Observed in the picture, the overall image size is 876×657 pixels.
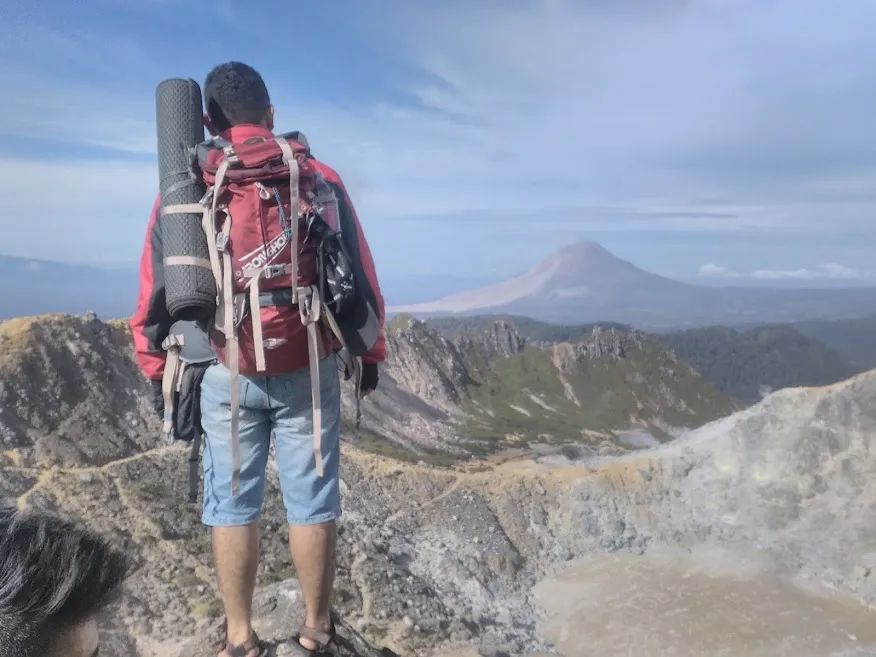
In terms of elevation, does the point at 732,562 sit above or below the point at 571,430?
above

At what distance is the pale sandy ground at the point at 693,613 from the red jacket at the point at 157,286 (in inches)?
439

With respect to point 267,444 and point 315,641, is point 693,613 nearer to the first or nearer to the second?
point 315,641

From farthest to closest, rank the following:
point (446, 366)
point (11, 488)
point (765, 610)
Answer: point (446, 366) → point (765, 610) → point (11, 488)

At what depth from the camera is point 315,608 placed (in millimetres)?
4148

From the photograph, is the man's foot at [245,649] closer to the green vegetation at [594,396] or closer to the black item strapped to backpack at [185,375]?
the black item strapped to backpack at [185,375]

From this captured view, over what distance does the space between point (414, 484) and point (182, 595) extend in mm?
10484

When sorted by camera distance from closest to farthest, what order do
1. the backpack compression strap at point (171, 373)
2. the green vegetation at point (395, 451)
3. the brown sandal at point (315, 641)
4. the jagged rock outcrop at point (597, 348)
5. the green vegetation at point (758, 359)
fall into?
the backpack compression strap at point (171, 373) < the brown sandal at point (315, 641) < the green vegetation at point (395, 451) < the jagged rock outcrop at point (597, 348) < the green vegetation at point (758, 359)

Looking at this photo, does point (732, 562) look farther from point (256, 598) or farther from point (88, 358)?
point (88, 358)

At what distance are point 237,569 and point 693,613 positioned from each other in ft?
41.9

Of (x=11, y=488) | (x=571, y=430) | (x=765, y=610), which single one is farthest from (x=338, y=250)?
(x=571, y=430)

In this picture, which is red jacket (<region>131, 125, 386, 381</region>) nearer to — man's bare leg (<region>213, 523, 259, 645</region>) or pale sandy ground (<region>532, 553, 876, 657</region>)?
man's bare leg (<region>213, 523, 259, 645</region>)

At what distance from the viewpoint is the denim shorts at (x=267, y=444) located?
3818mm

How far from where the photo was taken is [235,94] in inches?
149

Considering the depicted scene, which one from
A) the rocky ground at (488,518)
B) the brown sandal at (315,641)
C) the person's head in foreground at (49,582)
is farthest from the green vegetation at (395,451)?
the person's head in foreground at (49,582)
